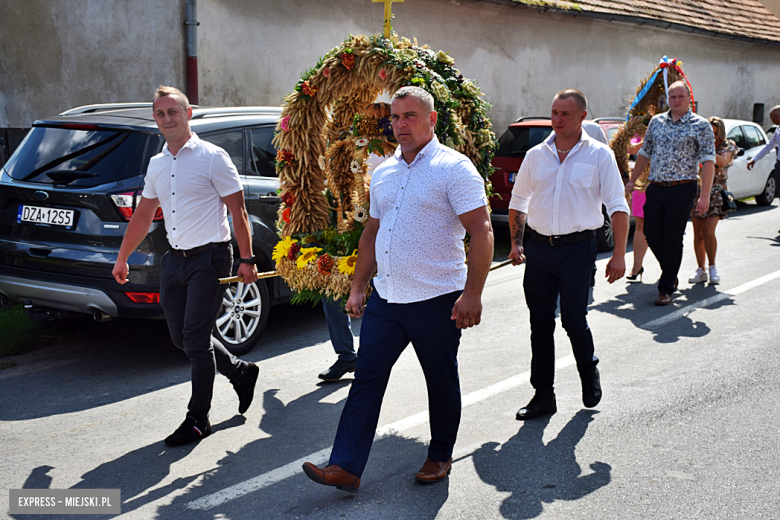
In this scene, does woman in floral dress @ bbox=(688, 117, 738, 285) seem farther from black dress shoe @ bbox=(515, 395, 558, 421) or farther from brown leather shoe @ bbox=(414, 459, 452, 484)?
brown leather shoe @ bbox=(414, 459, 452, 484)

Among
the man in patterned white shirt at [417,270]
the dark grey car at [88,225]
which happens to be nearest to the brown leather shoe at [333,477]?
the man in patterned white shirt at [417,270]

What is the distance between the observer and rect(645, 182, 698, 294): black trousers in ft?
24.7

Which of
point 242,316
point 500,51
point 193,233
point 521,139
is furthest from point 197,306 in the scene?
point 500,51

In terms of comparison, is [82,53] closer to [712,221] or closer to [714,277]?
[712,221]

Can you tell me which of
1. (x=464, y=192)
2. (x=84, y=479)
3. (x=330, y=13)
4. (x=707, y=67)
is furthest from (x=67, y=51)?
(x=707, y=67)

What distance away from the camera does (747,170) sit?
1451 cm

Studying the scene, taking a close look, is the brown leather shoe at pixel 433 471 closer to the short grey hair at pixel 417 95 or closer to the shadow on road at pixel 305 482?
the shadow on road at pixel 305 482

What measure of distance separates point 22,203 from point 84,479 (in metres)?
2.70

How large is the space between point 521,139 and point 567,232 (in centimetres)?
656

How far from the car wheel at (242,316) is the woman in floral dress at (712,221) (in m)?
4.86

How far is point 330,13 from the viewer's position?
12430 mm

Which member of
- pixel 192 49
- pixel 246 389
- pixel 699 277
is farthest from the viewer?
pixel 192 49

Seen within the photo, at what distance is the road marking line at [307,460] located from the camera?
12.4 feet

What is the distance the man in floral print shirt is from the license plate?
5.13m
